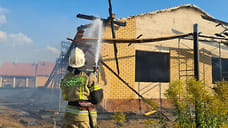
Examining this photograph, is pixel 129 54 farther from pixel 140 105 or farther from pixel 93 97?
pixel 93 97

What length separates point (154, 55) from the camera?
10203mm

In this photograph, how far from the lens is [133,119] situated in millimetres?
7617

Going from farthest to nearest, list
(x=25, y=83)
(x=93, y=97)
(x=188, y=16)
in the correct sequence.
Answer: (x=25, y=83), (x=188, y=16), (x=93, y=97)

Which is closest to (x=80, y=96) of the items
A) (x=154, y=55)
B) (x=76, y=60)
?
(x=76, y=60)

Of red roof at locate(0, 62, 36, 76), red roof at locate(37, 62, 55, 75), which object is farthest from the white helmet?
red roof at locate(0, 62, 36, 76)

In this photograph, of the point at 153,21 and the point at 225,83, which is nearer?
the point at 225,83

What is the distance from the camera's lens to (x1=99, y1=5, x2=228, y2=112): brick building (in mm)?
8320

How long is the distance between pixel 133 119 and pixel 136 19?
16.0 feet

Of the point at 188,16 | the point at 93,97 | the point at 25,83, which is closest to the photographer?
the point at 93,97

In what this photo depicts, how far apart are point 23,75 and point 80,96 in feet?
147

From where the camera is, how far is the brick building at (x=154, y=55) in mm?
8320

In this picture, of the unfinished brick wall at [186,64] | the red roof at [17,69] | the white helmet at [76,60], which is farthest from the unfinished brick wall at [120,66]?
the red roof at [17,69]

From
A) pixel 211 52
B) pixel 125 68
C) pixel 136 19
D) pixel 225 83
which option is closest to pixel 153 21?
pixel 136 19

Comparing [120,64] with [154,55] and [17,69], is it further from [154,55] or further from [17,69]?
[17,69]
